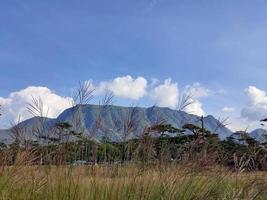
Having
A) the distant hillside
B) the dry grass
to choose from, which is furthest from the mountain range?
the dry grass

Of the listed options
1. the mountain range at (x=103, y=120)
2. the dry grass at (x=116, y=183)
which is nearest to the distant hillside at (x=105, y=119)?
the mountain range at (x=103, y=120)

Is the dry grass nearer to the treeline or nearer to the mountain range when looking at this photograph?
the treeline

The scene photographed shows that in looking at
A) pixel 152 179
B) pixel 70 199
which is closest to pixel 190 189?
pixel 152 179

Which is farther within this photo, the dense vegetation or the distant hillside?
the distant hillside

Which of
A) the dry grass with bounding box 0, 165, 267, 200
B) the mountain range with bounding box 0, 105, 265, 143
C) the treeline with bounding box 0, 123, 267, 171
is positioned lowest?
the dry grass with bounding box 0, 165, 267, 200

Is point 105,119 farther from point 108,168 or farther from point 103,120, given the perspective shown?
point 108,168

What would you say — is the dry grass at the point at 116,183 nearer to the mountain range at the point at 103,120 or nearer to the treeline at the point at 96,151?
the treeline at the point at 96,151

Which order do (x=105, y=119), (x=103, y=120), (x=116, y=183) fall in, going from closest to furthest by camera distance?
(x=116, y=183) → (x=103, y=120) → (x=105, y=119)

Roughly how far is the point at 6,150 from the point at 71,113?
106cm

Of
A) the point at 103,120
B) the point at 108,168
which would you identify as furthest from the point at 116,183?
the point at 103,120

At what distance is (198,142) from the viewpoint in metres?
7.03

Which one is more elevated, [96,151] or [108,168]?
[96,151]

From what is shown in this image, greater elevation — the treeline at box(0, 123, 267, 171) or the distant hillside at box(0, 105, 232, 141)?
the distant hillside at box(0, 105, 232, 141)

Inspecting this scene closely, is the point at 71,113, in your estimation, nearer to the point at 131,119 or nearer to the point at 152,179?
the point at 131,119
